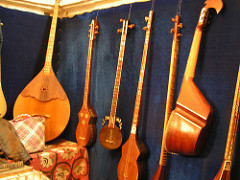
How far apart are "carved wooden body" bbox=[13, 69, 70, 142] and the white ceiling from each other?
0.88 metres

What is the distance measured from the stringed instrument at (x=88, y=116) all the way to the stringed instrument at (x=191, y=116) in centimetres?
94

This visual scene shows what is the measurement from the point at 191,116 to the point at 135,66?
2.66 ft

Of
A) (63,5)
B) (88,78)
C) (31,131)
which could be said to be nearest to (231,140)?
(88,78)

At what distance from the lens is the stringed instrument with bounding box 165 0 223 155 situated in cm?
185

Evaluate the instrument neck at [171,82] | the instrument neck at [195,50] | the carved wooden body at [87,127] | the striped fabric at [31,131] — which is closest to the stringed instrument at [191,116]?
the instrument neck at [195,50]

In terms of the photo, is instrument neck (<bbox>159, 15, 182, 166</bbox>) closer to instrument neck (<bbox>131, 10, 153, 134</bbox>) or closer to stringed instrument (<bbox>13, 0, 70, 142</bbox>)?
instrument neck (<bbox>131, 10, 153, 134</bbox>)

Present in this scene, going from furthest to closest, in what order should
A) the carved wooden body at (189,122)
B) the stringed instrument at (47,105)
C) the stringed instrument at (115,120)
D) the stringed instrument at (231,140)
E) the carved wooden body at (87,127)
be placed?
the stringed instrument at (47,105)
the carved wooden body at (87,127)
the stringed instrument at (115,120)
the carved wooden body at (189,122)
the stringed instrument at (231,140)

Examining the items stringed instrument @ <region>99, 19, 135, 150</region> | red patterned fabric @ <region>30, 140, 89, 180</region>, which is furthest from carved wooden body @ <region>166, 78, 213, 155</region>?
red patterned fabric @ <region>30, 140, 89, 180</region>

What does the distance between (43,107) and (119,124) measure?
829 millimetres

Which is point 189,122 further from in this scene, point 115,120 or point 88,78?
point 88,78

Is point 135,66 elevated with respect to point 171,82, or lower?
elevated

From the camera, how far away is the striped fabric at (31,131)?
2.48 m

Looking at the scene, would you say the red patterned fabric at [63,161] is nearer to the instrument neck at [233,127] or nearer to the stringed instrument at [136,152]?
the stringed instrument at [136,152]

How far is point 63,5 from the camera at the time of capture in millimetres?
3209
